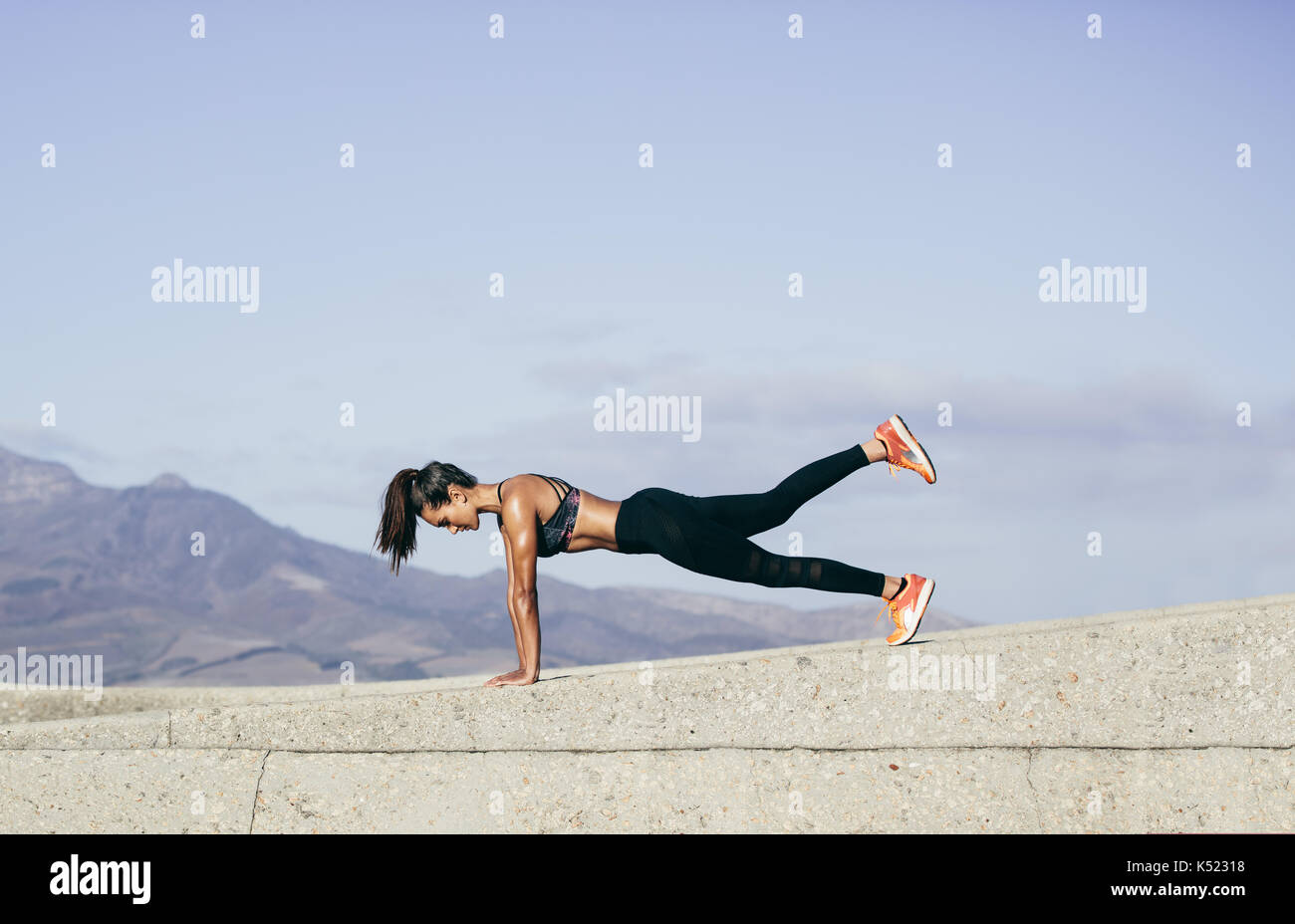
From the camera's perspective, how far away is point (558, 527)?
6.96 metres

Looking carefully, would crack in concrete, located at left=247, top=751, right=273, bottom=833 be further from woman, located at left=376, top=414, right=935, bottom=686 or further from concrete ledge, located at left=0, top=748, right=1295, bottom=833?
woman, located at left=376, top=414, right=935, bottom=686

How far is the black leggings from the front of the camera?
23.1 ft

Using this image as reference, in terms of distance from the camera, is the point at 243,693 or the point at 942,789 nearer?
the point at 942,789

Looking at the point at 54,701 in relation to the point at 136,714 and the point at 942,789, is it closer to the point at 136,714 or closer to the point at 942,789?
the point at 136,714

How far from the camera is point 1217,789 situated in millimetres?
6219

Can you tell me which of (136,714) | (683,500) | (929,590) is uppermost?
(683,500)

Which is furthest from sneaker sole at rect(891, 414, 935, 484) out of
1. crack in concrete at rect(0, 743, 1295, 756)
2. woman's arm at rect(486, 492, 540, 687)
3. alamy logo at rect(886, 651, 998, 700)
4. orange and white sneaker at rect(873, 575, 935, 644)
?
woman's arm at rect(486, 492, 540, 687)

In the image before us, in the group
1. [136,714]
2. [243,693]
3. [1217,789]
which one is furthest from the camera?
[243,693]

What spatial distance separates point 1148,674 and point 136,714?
19.4 ft

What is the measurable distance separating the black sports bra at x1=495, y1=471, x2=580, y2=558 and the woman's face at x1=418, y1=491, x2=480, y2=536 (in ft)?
0.70

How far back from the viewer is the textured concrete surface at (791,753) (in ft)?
20.4

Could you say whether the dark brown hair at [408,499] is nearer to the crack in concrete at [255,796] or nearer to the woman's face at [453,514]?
the woman's face at [453,514]

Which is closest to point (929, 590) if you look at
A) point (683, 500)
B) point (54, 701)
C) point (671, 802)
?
point (683, 500)

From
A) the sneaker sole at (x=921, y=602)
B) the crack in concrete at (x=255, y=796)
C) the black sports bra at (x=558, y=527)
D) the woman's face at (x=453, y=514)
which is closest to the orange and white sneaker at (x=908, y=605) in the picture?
the sneaker sole at (x=921, y=602)
